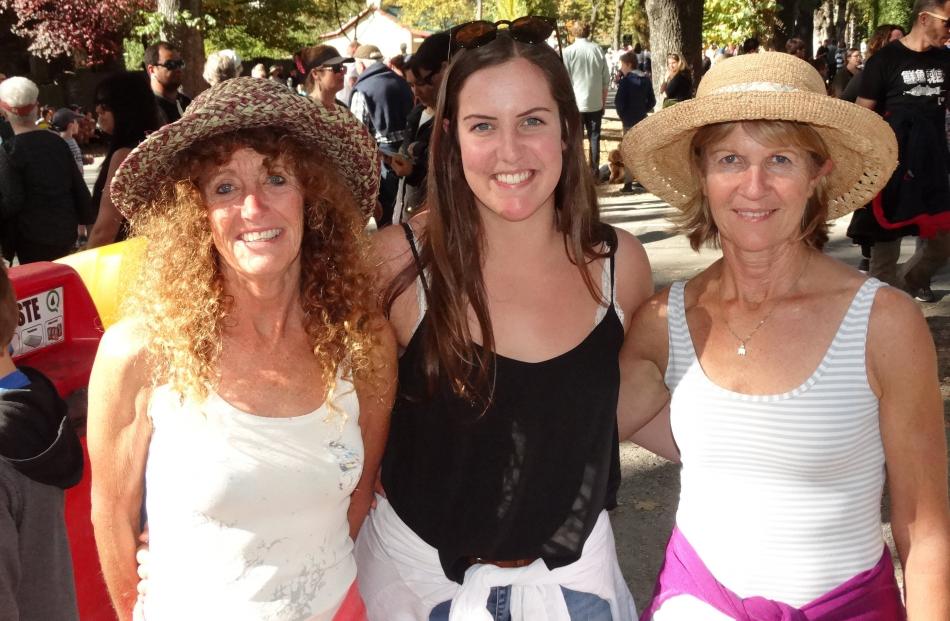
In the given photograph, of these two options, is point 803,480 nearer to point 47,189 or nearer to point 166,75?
point 166,75

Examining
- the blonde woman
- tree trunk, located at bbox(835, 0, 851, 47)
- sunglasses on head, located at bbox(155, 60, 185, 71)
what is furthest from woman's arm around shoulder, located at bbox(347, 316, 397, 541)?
tree trunk, located at bbox(835, 0, 851, 47)

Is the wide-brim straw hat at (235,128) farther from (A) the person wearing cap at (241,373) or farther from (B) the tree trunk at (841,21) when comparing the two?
(B) the tree trunk at (841,21)

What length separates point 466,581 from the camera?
2.25m

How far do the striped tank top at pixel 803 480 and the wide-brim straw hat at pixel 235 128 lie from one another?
1160 millimetres

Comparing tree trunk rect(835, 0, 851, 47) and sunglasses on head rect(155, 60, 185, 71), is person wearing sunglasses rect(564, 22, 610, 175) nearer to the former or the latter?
sunglasses on head rect(155, 60, 185, 71)

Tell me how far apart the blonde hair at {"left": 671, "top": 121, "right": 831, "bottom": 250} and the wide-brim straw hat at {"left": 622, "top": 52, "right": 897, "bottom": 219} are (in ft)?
0.09

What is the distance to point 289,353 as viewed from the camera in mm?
2184

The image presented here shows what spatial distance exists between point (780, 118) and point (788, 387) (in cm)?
66

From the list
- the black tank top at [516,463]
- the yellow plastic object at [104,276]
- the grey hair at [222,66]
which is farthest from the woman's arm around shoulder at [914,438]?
the grey hair at [222,66]

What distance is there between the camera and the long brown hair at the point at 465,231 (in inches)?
89.0

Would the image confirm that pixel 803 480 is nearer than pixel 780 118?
Yes

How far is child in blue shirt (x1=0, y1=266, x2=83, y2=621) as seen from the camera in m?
2.01

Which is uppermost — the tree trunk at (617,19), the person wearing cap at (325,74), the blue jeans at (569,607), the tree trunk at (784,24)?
the person wearing cap at (325,74)

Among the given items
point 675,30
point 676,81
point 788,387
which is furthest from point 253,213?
point 675,30
